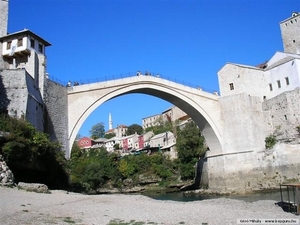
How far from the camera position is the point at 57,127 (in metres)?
18.5

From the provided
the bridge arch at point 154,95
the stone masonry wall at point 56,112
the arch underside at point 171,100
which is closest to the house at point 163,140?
the arch underside at point 171,100

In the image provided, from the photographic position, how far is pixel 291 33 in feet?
120

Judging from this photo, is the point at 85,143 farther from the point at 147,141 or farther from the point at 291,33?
the point at 291,33

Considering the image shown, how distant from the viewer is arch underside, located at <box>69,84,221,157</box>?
21.1m

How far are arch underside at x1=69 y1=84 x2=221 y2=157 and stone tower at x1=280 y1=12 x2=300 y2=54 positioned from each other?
16.6 meters

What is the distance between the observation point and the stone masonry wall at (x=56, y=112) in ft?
59.0

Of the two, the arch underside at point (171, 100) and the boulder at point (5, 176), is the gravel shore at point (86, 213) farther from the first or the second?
the arch underside at point (171, 100)

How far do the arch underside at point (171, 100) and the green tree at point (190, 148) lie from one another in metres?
7.65

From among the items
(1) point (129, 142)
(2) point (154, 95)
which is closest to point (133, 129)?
(1) point (129, 142)

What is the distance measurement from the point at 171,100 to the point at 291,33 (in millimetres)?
19398

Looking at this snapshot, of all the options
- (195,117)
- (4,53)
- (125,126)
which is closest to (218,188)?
(195,117)

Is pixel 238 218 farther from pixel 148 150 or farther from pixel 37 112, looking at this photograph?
pixel 148 150

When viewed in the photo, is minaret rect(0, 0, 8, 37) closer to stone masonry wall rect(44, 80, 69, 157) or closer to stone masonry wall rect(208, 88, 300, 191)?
stone masonry wall rect(44, 80, 69, 157)

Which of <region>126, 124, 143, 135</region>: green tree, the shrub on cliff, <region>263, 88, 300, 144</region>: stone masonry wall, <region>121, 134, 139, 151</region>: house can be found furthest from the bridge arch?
<region>126, 124, 143, 135</region>: green tree
